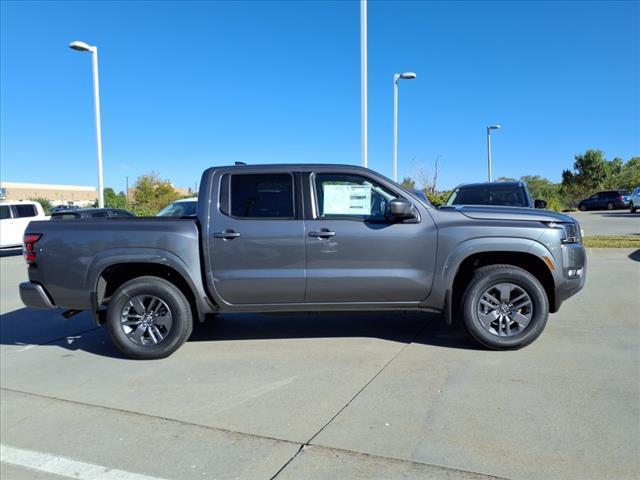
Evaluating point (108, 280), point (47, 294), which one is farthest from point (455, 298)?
point (47, 294)

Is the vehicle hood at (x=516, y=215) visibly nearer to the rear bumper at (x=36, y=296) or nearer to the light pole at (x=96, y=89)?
the rear bumper at (x=36, y=296)

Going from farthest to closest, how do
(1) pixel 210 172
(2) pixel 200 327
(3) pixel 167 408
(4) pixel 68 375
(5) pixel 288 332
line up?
(2) pixel 200 327 < (5) pixel 288 332 < (1) pixel 210 172 < (4) pixel 68 375 < (3) pixel 167 408

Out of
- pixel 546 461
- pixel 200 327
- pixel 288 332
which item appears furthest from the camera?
pixel 200 327

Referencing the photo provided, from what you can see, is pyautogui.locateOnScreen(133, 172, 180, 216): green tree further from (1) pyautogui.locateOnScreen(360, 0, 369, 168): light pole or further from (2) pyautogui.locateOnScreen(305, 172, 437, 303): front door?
(2) pyautogui.locateOnScreen(305, 172, 437, 303): front door

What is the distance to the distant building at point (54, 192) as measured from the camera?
94.9 metres

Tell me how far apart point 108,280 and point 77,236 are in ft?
1.89

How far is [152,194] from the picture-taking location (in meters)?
39.6

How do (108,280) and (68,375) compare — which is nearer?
(68,375)

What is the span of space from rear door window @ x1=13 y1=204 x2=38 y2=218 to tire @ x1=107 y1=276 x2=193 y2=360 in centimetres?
1537

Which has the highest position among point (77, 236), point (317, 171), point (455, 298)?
point (317, 171)

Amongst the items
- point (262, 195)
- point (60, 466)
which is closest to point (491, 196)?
point (262, 195)

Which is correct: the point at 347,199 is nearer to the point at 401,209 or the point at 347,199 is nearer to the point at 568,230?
the point at 401,209

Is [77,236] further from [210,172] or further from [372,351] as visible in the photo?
[372,351]

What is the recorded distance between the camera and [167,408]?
3.94m
